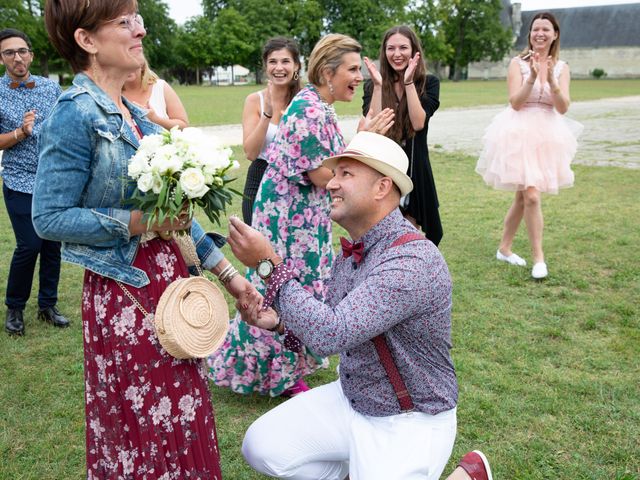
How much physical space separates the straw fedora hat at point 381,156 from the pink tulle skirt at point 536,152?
4.23 m

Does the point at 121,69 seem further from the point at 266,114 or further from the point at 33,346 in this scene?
the point at 33,346

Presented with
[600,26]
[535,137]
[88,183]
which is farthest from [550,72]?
[600,26]

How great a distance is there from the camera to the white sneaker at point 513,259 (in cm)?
702

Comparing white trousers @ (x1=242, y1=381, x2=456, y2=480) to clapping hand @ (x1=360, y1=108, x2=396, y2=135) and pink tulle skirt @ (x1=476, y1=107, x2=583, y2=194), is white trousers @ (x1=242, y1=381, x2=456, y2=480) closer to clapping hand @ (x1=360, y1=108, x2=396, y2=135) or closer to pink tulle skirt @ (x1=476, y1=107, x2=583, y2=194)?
clapping hand @ (x1=360, y1=108, x2=396, y2=135)

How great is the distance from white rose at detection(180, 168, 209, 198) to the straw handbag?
0.33 m

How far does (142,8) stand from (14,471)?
7184 centimetres

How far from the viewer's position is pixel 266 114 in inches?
201

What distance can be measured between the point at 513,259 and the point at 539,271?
555mm

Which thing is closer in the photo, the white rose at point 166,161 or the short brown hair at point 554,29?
the white rose at point 166,161

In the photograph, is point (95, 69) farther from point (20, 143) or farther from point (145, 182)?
point (20, 143)

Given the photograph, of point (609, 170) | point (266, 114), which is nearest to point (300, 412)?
point (266, 114)

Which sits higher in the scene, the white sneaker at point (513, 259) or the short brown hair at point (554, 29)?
the short brown hair at point (554, 29)

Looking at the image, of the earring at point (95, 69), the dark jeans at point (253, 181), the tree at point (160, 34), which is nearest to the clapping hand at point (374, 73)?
the dark jeans at point (253, 181)

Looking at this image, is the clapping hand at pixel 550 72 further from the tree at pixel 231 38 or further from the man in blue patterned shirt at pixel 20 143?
the tree at pixel 231 38
